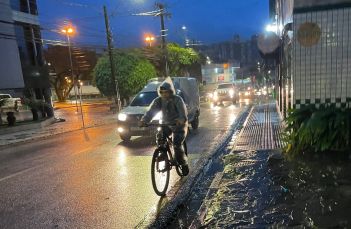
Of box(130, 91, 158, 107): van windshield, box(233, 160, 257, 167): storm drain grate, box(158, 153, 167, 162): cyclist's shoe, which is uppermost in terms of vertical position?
box(130, 91, 158, 107): van windshield

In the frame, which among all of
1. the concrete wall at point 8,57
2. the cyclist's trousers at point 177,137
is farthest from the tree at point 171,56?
the cyclist's trousers at point 177,137

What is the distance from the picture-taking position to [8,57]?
17.4 meters

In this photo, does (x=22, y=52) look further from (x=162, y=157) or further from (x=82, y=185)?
(x=162, y=157)

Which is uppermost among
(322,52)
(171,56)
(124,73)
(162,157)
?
(171,56)

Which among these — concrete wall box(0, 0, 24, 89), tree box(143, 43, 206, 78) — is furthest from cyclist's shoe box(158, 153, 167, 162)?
tree box(143, 43, 206, 78)

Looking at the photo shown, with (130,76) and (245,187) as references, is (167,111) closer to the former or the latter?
(245,187)

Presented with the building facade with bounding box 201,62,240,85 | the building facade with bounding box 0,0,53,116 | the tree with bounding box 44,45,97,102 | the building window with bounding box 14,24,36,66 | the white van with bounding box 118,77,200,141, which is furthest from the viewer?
the building facade with bounding box 201,62,240,85

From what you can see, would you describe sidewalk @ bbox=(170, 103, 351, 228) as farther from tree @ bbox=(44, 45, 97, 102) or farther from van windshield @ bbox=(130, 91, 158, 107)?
tree @ bbox=(44, 45, 97, 102)

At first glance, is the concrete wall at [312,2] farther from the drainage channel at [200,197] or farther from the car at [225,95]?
the car at [225,95]

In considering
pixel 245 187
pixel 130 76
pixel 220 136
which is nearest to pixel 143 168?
pixel 245 187

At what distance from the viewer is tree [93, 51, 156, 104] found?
23.7m

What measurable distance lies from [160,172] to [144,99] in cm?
603

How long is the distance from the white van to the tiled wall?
3.51 meters

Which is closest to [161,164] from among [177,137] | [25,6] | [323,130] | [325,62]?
[177,137]
